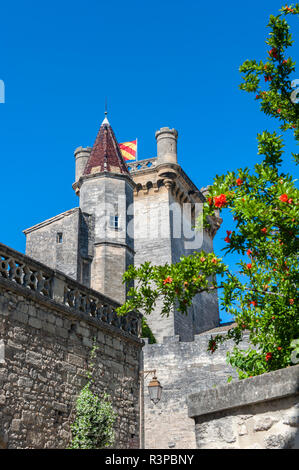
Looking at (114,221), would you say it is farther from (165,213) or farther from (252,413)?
(252,413)

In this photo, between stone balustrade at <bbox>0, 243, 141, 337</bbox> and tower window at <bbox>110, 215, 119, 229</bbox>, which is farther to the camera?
tower window at <bbox>110, 215, 119, 229</bbox>

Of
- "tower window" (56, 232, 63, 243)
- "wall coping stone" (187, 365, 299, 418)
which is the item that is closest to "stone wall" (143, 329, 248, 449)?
"tower window" (56, 232, 63, 243)

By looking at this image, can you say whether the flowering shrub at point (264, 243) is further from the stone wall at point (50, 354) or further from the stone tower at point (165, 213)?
the stone tower at point (165, 213)

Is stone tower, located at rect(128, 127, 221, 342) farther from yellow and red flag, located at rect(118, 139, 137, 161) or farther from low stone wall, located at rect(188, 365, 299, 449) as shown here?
low stone wall, located at rect(188, 365, 299, 449)

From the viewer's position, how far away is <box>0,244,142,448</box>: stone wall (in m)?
8.50

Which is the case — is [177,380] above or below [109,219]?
below

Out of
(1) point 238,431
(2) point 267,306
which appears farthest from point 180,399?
(1) point 238,431

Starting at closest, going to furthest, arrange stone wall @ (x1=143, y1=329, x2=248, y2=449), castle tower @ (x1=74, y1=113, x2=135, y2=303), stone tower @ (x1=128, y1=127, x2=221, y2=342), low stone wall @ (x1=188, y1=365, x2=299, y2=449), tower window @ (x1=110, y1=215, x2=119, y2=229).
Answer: low stone wall @ (x1=188, y1=365, x2=299, y2=449)
stone wall @ (x1=143, y1=329, x2=248, y2=449)
castle tower @ (x1=74, y1=113, x2=135, y2=303)
tower window @ (x1=110, y1=215, x2=119, y2=229)
stone tower @ (x1=128, y1=127, x2=221, y2=342)

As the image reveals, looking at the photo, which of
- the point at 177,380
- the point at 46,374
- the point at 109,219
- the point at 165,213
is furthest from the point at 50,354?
the point at 165,213

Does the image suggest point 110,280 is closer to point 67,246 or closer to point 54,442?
point 67,246

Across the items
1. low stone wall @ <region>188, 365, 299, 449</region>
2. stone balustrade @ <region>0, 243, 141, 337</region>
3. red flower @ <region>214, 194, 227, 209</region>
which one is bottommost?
low stone wall @ <region>188, 365, 299, 449</region>

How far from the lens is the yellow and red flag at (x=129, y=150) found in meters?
33.2

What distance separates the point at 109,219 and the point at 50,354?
41.5 ft

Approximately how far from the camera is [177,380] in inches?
770
